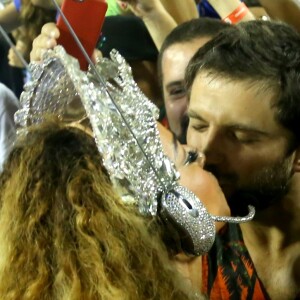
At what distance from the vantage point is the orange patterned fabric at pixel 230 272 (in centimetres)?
100

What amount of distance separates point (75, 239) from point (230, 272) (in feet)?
1.43

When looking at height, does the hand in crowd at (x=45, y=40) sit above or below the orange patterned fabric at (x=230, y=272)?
above

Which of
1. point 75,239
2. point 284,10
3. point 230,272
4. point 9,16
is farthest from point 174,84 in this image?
point 75,239

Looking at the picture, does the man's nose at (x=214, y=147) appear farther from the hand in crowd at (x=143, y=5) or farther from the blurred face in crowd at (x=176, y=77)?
the hand in crowd at (x=143, y=5)

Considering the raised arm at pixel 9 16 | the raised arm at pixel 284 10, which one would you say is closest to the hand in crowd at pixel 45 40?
the raised arm at pixel 9 16

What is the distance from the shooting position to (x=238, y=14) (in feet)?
4.46

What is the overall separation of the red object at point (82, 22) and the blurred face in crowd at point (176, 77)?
0.36 metres

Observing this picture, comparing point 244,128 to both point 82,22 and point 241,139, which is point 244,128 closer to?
point 241,139

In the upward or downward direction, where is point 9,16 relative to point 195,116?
upward

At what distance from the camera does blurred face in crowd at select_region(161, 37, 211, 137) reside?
1356 mm

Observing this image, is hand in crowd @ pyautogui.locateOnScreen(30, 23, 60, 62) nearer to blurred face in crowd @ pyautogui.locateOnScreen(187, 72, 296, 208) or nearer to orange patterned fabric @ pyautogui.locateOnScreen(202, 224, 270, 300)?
blurred face in crowd @ pyautogui.locateOnScreen(187, 72, 296, 208)

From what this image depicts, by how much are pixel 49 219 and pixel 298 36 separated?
26.2 inches

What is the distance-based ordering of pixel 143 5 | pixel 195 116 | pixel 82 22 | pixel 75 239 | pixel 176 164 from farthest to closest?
pixel 143 5 → pixel 195 116 → pixel 82 22 → pixel 176 164 → pixel 75 239

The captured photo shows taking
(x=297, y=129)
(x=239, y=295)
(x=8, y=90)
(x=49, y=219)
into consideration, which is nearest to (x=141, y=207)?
(x=49, y=219)
